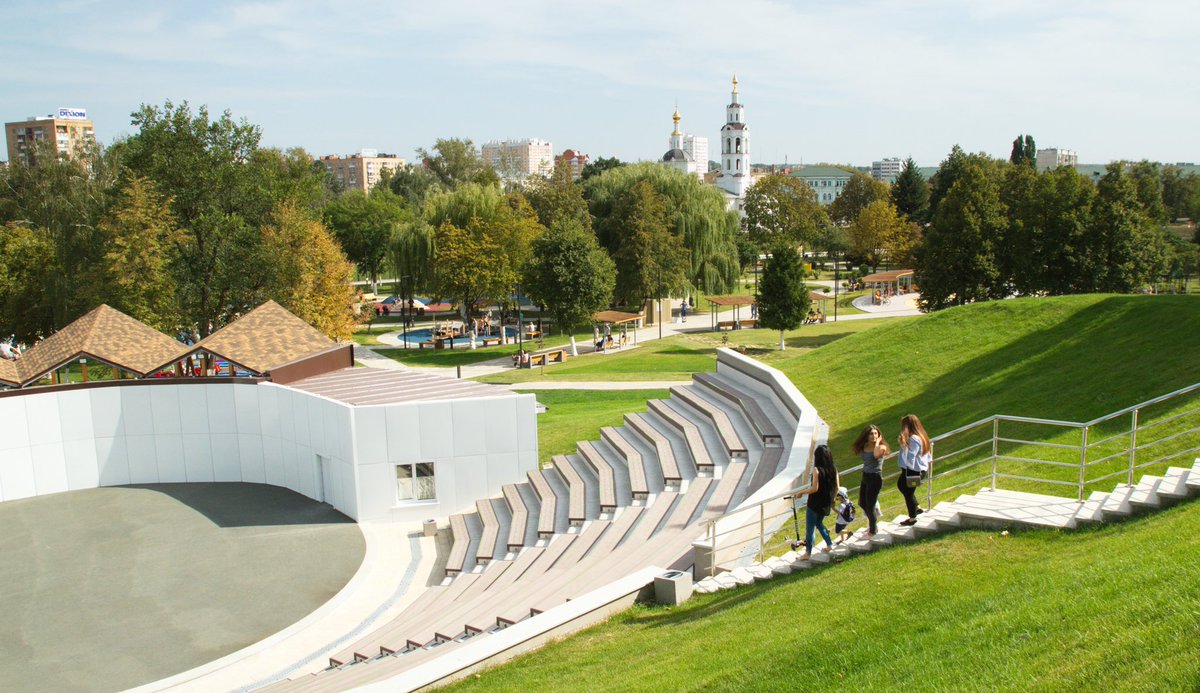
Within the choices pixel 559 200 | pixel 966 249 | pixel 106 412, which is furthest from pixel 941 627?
pixel 559 200

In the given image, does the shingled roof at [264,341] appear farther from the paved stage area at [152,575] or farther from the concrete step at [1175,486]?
the concrete step at [1175,486]

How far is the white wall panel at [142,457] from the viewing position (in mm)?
23312

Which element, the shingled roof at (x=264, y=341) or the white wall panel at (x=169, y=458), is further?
the shingled roof at (x=264, y=341)

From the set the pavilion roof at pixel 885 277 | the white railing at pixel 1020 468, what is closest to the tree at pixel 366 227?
the pavilion roof at pixel 885 277

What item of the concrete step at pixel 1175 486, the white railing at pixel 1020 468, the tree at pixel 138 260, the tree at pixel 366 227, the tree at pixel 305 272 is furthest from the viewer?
the tree at pixel 366 227

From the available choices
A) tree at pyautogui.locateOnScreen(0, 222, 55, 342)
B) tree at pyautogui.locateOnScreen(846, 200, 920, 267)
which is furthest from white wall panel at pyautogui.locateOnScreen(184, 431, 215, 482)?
tree at pyautogui.locateOnScreen(846, 200, 920, 267)

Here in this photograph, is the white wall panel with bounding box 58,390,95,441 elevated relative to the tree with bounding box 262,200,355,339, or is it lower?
lower

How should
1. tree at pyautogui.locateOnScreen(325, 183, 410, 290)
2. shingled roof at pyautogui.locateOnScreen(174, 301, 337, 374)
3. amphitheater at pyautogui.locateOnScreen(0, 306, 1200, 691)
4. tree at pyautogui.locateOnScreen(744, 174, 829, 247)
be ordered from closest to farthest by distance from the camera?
amphitheater at pyautogui.locateOnScreen(0, 306, 1200, 691) → shingled roof at pyautogui.locateOnScreen(174, 301, 337, 374) → tree at pyautogui.locateOnScreen(325, 183, 410, 290) → tree at pyautogui.locateOnScreen(744, 174, 829, 247)

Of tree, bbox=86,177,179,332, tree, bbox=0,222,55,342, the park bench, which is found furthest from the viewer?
the park bench

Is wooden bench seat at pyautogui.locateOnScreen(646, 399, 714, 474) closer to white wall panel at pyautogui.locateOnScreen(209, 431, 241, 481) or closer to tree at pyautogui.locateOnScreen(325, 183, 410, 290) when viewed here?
white wall panel at pyautogui.locateOnScreen(209, 431, 241, 481)

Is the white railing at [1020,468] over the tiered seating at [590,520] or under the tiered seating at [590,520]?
over

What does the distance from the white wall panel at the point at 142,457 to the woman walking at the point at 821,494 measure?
1896 cm

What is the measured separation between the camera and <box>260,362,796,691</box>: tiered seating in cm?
1183

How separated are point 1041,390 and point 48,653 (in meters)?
17.5
